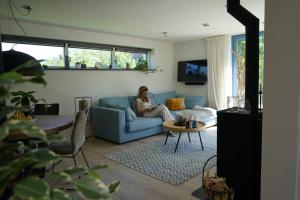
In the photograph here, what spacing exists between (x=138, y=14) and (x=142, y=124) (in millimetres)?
2052

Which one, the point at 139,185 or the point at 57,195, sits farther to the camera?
the point at 139,185

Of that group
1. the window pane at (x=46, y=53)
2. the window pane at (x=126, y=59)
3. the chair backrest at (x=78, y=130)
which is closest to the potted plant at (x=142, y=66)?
the window pane at (x=126, y=59)

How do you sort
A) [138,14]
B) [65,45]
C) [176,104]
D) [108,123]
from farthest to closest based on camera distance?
1. [176,104]
2. [65,45]
3. [108,123]
4. [138,14]

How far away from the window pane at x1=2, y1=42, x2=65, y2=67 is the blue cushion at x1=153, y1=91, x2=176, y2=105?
250 cm

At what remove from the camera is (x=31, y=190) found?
25.7 inches

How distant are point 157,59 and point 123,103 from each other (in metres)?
1.88

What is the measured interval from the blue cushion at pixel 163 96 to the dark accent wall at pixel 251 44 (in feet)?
13.3

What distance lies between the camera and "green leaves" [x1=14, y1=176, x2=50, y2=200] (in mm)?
641

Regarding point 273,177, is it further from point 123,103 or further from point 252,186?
point 123,103

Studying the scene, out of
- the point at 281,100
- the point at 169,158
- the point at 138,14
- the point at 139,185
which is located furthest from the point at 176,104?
the point at 281,100

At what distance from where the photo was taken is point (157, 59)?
664 cm

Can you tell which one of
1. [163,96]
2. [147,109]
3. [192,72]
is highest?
[192,72]

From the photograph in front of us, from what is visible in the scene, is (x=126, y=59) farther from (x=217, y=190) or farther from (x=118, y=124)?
(x=217, y=190)

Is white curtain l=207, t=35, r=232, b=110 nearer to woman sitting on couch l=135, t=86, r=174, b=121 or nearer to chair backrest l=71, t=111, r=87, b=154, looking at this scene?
woman sitting on couch l=135, t=86, r=174, b=121
